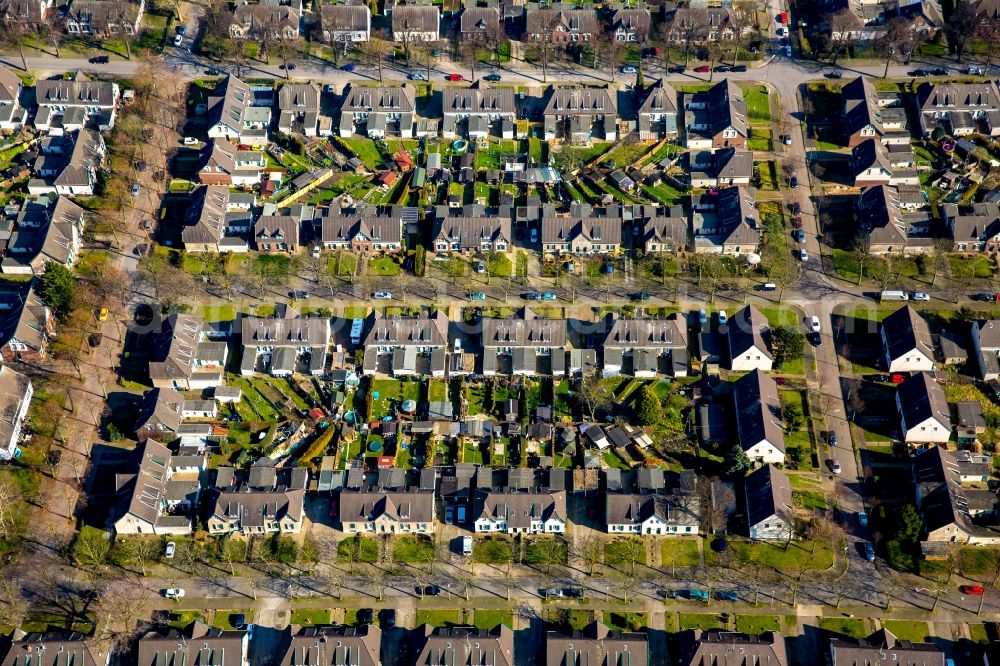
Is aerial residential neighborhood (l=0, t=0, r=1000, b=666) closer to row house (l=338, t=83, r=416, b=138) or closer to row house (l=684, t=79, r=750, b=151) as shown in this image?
row house (l=338, t=83, r=416, b=138)

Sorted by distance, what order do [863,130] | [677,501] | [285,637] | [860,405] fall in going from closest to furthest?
[285,637]
[677,501]
[860,405]
[863,130]

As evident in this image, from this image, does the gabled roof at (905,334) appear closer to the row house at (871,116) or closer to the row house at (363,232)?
the row house at (871,116)

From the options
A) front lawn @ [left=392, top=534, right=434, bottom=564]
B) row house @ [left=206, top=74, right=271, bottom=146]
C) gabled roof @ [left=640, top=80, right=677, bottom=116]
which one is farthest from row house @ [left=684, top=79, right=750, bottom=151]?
front lawn @ [left=392, top=534, right=434, bottom=564]

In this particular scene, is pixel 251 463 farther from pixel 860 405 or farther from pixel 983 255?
pixel 983 255

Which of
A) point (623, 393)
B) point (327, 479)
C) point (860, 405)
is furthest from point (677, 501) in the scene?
point (327, 479)

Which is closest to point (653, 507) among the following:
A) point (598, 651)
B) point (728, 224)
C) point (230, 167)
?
point (598, 651)

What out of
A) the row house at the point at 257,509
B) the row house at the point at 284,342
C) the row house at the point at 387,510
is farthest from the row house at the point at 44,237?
the row house at the point at 387,510

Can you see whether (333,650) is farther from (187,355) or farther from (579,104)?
(579,104)
